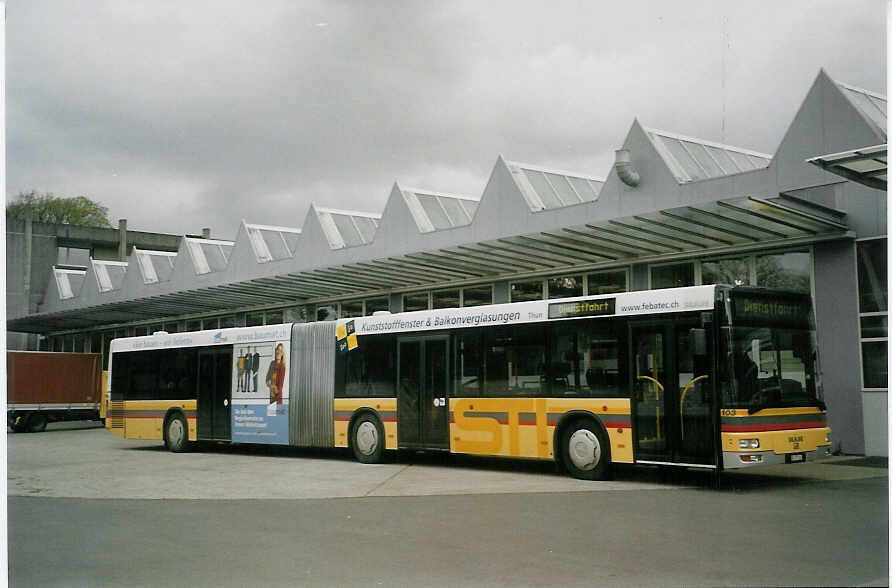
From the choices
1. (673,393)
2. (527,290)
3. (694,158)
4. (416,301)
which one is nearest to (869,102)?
(673,393)

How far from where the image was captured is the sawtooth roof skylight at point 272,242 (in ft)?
89.7

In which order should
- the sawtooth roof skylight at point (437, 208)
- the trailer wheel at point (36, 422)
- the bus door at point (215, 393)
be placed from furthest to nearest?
the trailer wheel at point (36, 422)
the sawtooth roof skylight at point (437, 208)
the bus door at point (215, 393)

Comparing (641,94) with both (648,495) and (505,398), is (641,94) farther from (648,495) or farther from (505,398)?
(505,398)

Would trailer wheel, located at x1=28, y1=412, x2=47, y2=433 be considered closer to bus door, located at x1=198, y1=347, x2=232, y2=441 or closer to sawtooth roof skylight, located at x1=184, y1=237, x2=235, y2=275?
sawtooth roof skylight, located at x1=184, y1=237, x2=235, y2=275

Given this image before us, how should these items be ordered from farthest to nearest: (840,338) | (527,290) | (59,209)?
(527,290) < (840,338) < (59,209)

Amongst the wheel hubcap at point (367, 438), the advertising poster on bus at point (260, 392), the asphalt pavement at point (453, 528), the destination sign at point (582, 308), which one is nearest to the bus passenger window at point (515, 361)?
the destination sign at point (582, 308)

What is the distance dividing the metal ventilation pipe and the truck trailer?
19859mm

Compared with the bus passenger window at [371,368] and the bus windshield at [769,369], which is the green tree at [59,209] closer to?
the bus passenger window at [371,368]

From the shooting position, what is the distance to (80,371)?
3203cm

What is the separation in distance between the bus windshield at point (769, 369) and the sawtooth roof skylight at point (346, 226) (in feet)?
49.1

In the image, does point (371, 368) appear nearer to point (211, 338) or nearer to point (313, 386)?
point (313, 386)

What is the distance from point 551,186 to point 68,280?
1095 cm

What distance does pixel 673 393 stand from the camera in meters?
12.1

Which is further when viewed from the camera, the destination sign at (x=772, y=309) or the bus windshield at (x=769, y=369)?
the destination sign at (x=772, y=309)
